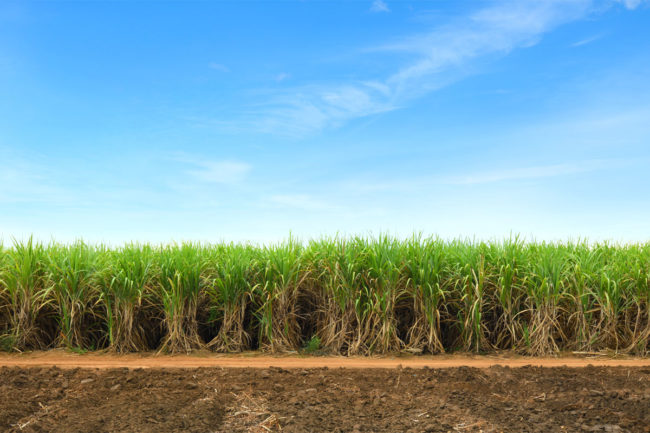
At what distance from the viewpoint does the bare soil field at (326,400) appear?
3154 mm

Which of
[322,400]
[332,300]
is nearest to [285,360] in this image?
[332,300]

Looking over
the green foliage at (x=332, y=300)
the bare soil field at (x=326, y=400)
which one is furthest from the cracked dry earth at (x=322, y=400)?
the green foliage at (x=332, y=300)

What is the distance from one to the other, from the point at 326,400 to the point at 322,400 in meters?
0.03

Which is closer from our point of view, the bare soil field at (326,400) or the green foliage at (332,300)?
the bare soil field at (326,400)

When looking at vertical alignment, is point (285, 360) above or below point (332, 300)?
below

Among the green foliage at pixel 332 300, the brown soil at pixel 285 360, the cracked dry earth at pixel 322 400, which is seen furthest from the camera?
the green foliage at pixel 332 300

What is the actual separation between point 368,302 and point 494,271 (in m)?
1.62

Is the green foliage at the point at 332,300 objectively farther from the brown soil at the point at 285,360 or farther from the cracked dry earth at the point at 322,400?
the cracked dry earth at the point at 322,400

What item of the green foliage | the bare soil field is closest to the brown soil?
the green foliage

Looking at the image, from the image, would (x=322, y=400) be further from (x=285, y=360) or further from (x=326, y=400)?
(x=285, y=360)

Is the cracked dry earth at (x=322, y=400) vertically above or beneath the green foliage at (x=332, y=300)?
beneath

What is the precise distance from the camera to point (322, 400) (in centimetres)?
347

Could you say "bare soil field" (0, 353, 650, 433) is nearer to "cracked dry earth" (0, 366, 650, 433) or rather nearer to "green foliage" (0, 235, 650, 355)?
"cracked dry earth" (0, 366, 650, 433)

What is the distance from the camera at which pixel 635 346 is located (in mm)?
5914
